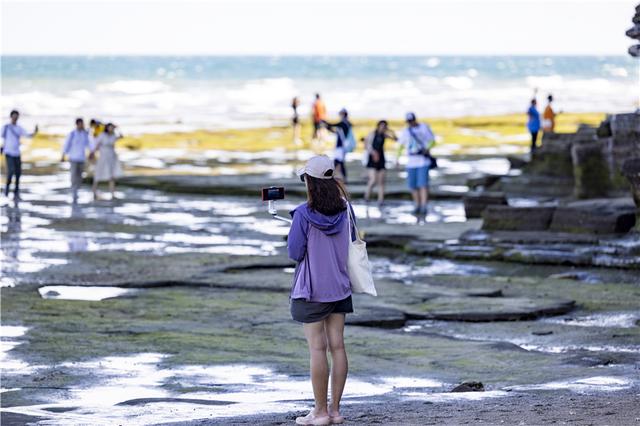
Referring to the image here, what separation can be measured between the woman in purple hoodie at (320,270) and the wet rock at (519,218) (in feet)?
36.9

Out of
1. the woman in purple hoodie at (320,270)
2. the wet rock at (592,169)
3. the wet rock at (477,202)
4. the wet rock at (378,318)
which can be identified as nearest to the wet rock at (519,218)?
the wet rock at (477,202)

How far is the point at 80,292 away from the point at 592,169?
10.3 meters

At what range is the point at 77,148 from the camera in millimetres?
27734

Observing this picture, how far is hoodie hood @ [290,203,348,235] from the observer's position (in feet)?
27.4

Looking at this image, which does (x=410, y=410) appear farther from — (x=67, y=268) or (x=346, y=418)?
(x=67, y=268)

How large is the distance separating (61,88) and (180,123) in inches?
1687

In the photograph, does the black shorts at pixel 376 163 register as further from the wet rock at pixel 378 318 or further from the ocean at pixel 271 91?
the ocean at pixel 271 91

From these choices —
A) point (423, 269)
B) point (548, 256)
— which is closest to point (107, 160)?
point (423, 269)

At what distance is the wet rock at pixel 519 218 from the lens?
1934cm

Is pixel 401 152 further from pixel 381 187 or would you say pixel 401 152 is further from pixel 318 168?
pixel 318 168

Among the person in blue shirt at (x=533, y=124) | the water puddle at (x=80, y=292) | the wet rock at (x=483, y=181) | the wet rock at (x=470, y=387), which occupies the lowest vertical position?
the wet rock at (x=470, y=387)

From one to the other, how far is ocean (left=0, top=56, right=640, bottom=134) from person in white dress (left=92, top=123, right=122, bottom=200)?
27.9 metres

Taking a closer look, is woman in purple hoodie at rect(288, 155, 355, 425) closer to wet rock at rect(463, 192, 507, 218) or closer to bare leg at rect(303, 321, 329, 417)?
bare leg at rect(303, 321, 329, 417)

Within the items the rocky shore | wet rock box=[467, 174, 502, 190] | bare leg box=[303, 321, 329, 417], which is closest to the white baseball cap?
bare leg box=[303, 321, 329, 417]
